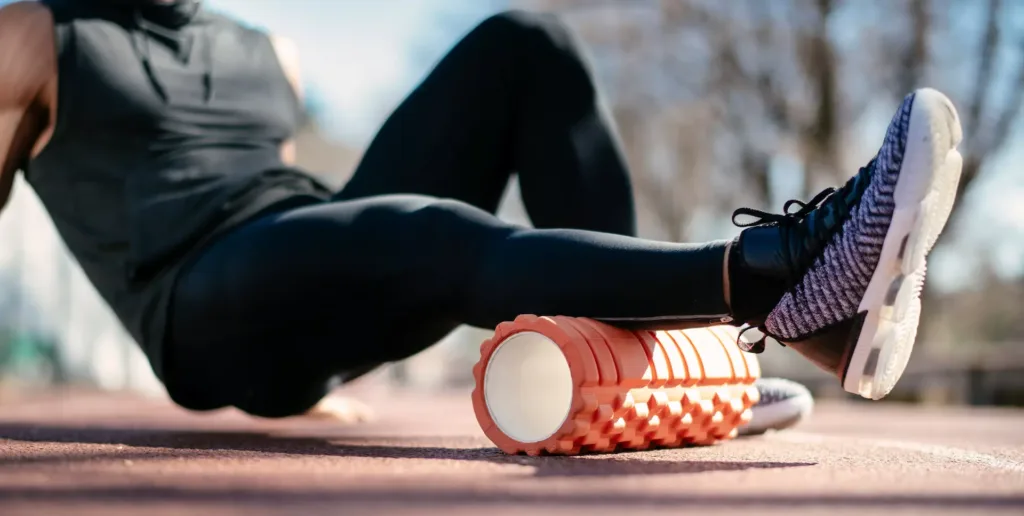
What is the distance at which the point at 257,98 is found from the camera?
195 centimetres

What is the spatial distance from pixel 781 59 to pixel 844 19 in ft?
2.73

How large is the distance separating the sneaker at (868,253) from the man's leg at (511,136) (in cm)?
53

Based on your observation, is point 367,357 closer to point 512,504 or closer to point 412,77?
point 512,504

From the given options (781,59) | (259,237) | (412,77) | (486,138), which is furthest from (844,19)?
(259,237)

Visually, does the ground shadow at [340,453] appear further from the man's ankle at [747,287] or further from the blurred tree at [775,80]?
the blurred tree at [775,80]

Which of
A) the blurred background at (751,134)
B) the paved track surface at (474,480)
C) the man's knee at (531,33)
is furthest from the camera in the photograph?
the blurred background at (751,134)

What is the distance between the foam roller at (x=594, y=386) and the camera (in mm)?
1239

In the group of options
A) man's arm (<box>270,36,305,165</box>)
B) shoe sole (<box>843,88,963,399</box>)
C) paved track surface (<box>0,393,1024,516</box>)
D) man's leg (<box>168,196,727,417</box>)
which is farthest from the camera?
man's arm (<box>270,36,305,165</box>)

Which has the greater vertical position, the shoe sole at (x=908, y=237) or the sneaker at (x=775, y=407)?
the shoe sole at (x=908, y=237)

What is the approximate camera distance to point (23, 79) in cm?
165

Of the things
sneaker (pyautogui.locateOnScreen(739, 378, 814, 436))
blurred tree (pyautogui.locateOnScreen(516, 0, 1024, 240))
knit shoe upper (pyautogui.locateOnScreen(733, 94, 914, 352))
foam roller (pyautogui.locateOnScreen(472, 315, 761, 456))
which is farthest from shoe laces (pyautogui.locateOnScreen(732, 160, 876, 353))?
blurred tree (pyautogui.locateOnScreen(516, 0, 1024, 240))

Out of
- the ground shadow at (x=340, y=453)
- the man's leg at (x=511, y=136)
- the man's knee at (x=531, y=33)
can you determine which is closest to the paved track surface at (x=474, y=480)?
the ground shadow at (x=340, y=453)

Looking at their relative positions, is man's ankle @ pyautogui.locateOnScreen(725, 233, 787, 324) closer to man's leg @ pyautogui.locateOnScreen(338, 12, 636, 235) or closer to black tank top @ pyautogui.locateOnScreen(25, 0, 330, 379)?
man's leg @ pyautogui.locateOnScreen(338, 12, 636, 235)

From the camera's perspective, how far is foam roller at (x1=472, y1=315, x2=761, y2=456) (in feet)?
4.07
